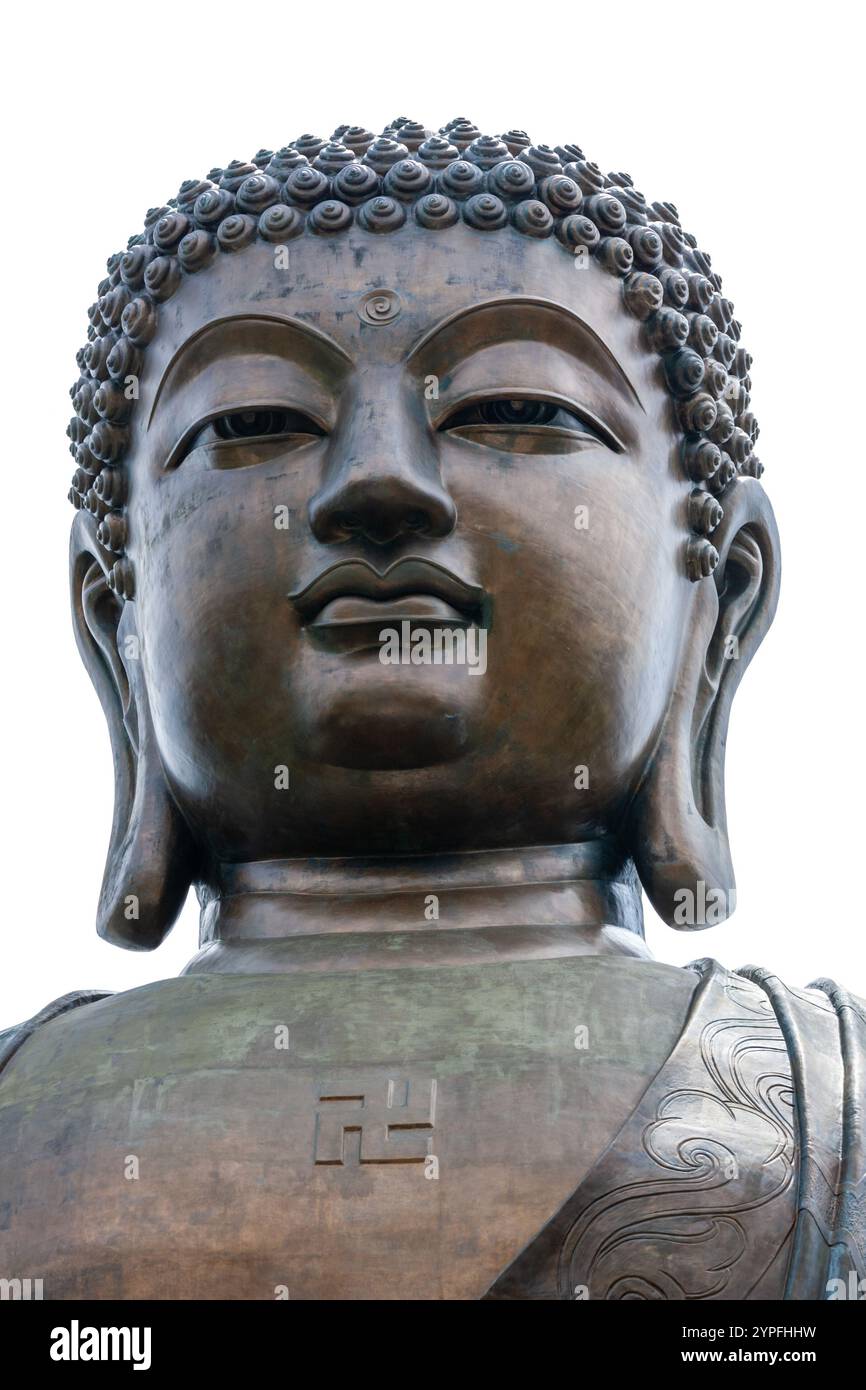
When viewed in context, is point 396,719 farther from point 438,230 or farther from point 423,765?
point 438,230

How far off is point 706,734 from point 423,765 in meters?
1.29

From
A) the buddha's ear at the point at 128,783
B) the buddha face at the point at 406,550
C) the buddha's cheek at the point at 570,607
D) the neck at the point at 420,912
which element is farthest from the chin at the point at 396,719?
the buddha's ear at the point at 128,783

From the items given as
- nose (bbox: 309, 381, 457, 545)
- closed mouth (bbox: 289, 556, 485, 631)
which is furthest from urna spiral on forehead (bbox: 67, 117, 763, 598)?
closed mouth (bbox: 289, 556, 485, 631)

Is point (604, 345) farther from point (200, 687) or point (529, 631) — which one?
point (200, 687)

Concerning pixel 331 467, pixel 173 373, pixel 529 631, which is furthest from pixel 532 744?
pixel 173 373

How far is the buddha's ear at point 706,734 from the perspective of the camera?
8.64 meters

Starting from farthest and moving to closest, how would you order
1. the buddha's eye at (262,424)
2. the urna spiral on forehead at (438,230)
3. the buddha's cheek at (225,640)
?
the urna spiral on forehead at (438,230) < the buddha's eye at (262,424) < the buddha's cheek at (225,640)

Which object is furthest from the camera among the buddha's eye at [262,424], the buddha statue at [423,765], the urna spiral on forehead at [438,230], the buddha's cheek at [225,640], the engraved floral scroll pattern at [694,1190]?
the urna spiral on forehead at [438,230]

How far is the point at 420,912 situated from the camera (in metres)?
8.20

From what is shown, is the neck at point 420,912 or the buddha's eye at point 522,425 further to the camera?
the buddha's eye at point 522,425

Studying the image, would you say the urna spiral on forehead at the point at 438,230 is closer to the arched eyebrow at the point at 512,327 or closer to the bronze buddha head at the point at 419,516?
the bronze buddha head at the point at 419,516

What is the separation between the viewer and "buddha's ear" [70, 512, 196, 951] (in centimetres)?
884

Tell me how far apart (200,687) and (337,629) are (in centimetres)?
52

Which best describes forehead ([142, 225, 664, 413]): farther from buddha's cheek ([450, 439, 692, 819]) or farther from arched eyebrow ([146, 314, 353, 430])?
buddha's cheek ([450, 439, 692, 819])
